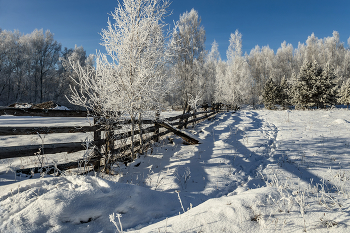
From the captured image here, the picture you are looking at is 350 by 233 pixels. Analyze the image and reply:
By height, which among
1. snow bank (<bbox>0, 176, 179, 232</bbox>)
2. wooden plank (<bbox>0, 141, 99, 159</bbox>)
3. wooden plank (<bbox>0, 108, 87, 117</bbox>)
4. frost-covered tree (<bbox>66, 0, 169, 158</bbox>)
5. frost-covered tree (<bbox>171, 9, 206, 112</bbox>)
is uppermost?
frost-covered tree (<bbox>171, 9, 206, 112</bbox>)

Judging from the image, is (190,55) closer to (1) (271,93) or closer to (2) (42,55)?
(1) (271,93)

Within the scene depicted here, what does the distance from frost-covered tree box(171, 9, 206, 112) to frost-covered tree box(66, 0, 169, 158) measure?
10.9 meters

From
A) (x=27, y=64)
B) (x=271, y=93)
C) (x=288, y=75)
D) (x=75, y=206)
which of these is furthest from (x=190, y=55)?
(x=288, y=75)

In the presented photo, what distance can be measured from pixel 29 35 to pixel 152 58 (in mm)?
45235

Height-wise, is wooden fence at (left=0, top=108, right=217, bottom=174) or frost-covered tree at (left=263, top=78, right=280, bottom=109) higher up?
frost-covered tree at (left=263, top=78, right=280, bottom=109)

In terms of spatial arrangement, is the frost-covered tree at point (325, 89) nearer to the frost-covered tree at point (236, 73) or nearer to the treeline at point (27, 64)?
the frost-covered tree at point (236, 73)

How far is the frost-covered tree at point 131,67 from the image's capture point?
4828 millimetres

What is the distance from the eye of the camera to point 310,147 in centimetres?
616

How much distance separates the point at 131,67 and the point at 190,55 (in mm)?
12729

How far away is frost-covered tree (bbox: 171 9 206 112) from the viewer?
54.3 feet

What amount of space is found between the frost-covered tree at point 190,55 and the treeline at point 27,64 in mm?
25212

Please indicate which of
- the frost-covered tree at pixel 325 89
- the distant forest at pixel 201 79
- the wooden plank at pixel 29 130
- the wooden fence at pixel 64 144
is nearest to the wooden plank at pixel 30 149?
the wooden fence at pixel 64 144

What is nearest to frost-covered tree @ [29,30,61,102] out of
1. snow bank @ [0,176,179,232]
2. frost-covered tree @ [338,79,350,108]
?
snow bank @ [0,176,179,232]

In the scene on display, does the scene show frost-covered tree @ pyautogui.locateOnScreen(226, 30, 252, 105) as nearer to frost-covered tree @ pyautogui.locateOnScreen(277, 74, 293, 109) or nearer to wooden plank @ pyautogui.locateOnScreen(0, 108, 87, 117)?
frost-covered tree @ pyautogui.locateOnScreen(277, 74, 293, 109)
